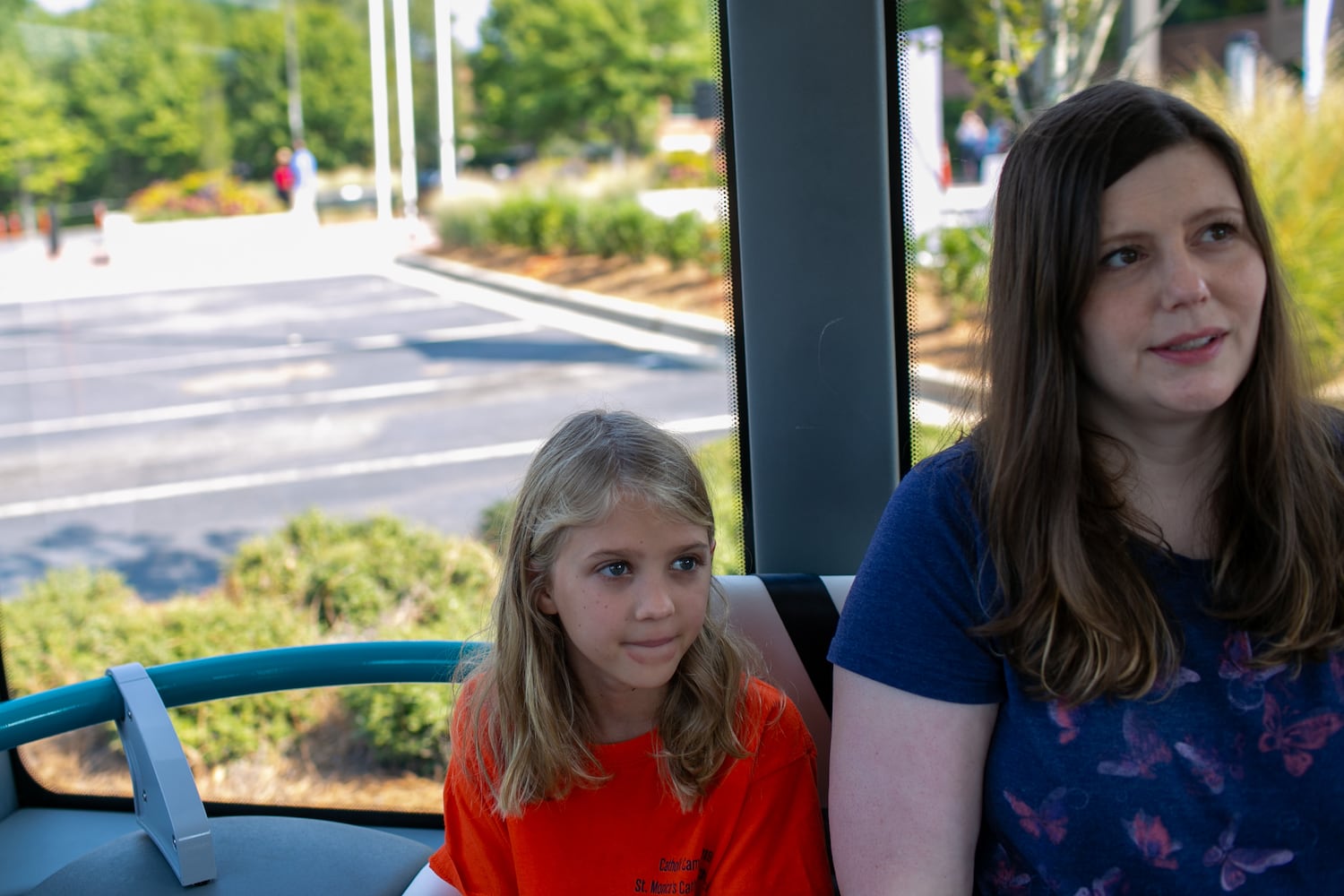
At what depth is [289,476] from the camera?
18.5 feet

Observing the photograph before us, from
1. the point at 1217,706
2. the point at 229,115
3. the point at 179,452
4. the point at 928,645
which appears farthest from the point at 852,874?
the point at 229,115

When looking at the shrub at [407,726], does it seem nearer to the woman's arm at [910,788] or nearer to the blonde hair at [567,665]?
the blonde hair at [567,665]

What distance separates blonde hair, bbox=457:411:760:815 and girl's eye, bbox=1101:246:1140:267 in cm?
55

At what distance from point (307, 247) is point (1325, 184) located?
16.9 ft

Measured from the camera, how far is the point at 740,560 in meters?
2.34

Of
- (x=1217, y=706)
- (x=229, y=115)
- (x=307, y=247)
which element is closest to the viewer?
(x=1217, y=706)

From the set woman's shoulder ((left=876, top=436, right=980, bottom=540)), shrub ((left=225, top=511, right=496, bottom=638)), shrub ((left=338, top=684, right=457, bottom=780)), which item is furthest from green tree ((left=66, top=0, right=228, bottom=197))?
woman's shoulder ((left=876, top=436, right=980, bottom=540))

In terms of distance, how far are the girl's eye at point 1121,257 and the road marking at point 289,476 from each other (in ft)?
12.1

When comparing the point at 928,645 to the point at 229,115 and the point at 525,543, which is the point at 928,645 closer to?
the point at 525,543

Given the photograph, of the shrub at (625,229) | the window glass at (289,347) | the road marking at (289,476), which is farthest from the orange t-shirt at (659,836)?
the shrub at (625,229)

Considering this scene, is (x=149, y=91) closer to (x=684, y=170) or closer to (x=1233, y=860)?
(x=684, y=170)

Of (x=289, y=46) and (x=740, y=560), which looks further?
(x=289, y=46)

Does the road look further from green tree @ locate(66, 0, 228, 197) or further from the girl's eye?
the girl's eye

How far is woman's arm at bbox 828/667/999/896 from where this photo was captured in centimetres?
134
